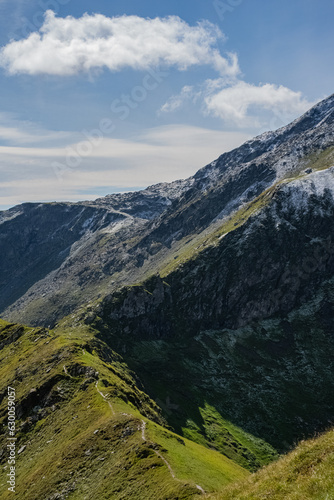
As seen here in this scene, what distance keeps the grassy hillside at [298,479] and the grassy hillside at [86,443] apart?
1145cm

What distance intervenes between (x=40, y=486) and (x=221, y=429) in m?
91.9

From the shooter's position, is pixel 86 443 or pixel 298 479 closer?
pixel 298 479

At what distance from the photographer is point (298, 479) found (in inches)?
870

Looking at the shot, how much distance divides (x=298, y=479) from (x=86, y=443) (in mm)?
39191

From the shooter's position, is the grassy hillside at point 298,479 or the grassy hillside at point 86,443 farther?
the grassy hillside at point 86,443

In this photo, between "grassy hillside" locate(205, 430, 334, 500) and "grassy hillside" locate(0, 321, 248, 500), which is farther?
"grassy hillside" locate(0, 321, 248, 500)

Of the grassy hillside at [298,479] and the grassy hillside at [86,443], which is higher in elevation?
the grassy hillside at [298,479]

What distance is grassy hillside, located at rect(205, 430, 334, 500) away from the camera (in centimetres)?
2008

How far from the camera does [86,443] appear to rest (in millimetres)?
51750

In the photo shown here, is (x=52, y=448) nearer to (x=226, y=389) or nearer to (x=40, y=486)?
(x=40, y=486)

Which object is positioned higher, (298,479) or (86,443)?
(298,479)

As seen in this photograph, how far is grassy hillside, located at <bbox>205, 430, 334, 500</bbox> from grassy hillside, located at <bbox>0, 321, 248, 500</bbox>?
11.5 metres

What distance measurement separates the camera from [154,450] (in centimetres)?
4619

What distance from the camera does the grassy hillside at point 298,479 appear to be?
20078mm
